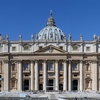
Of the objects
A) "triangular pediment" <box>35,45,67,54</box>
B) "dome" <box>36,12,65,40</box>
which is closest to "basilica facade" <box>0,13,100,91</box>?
"triangular pediment" <box>35,45,67,54</box>

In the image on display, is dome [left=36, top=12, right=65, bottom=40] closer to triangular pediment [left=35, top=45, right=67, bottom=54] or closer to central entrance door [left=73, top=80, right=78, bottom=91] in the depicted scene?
triangular pediment [left=35, top=45, right=67, bottom=54]

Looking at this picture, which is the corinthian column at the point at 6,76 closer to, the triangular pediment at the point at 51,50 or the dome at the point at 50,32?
the triangular pediment at the point at 51,50

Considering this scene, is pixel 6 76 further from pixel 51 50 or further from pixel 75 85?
pixel 75 85

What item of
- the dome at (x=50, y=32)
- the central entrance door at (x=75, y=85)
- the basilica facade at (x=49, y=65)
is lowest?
the central entrance door at (x=75, y=85)

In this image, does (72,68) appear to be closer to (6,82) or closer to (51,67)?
(51,67)

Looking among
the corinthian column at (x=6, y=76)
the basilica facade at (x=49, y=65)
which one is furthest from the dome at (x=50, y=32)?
the corinthian column at (x=6, y=76)

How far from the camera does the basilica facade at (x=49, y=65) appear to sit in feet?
249

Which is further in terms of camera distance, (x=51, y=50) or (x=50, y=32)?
(x=50, y=32)

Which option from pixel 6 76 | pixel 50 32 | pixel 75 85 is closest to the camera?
pixel 6 76

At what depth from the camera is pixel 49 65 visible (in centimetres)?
7650

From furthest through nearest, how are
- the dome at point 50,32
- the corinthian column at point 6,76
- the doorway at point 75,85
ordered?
the dome at point 50,32
the doorway at point 75,85
the corinthian column at point 6,76

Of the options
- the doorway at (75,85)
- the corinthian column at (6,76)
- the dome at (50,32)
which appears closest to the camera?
the corinthian column at (6,76)

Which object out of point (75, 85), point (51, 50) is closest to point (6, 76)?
point (51, 50)

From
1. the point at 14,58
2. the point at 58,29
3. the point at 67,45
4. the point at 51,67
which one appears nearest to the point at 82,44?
the point at 67,45
